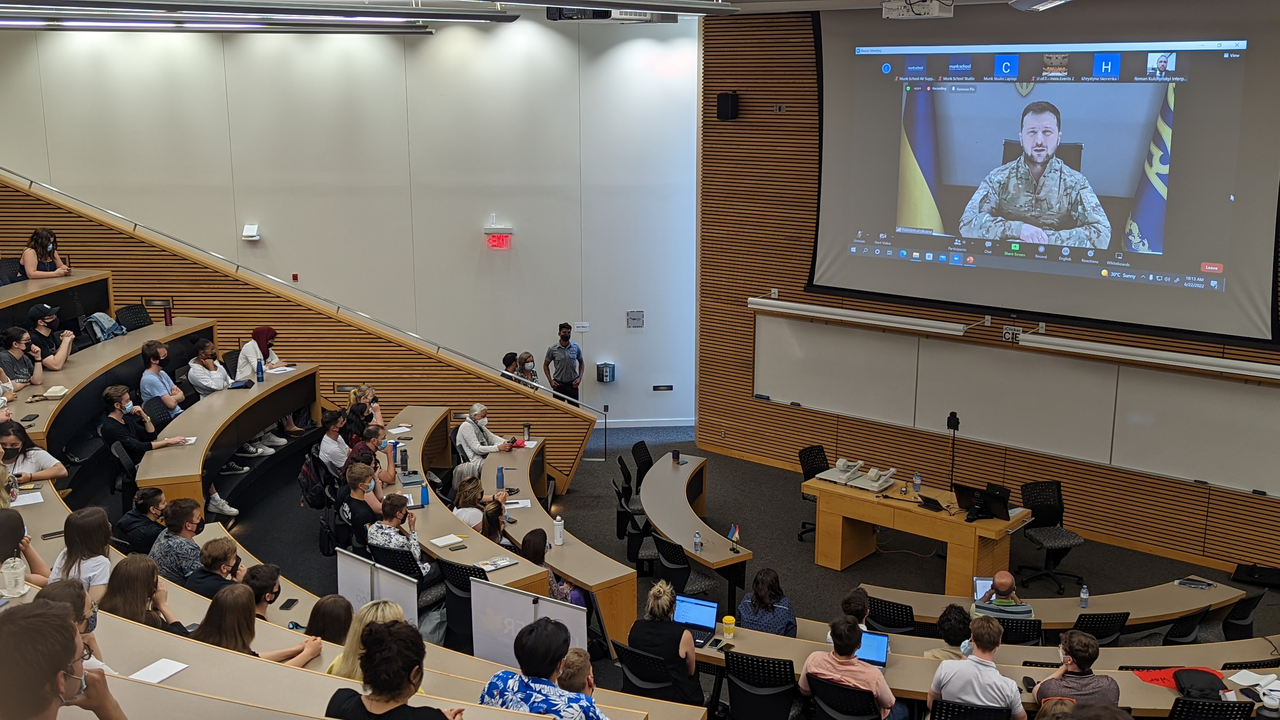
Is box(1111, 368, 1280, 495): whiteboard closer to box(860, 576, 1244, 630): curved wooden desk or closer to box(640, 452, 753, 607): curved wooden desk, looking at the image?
box(860, 576, 1244, 630): curved wooden desk

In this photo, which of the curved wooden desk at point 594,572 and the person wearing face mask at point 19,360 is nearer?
the curved wooden desk at point 594,572

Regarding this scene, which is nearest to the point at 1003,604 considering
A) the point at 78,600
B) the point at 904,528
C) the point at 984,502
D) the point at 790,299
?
the point at 984,502

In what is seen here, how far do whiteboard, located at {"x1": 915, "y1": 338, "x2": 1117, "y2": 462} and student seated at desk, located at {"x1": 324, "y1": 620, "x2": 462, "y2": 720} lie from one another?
8.04 metres

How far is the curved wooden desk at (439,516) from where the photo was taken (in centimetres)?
677

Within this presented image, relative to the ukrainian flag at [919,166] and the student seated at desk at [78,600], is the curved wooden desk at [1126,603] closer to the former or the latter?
the ukrainian flag at [919,166]

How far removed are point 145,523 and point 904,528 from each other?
20.0ft

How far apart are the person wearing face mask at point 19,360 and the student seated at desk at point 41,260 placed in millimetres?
1847

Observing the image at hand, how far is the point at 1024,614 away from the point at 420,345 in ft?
24.2

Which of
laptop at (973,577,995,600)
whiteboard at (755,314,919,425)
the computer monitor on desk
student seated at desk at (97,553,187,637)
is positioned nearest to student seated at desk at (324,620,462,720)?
student seated at desk at (97,553,187,637)

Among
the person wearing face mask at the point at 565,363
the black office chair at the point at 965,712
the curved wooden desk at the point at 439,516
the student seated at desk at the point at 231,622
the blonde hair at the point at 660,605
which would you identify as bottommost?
the black office chair at the point at 965,712

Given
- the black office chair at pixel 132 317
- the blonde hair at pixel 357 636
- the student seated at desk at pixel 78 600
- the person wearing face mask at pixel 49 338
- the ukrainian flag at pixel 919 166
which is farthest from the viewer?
the black office chair at pixel 132 317

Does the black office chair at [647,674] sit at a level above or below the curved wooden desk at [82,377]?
below

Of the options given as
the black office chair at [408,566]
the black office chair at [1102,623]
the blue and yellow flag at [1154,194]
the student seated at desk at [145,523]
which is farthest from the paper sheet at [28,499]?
the blue and yellow flag at [1154,194]

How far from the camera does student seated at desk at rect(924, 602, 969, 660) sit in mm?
5906
